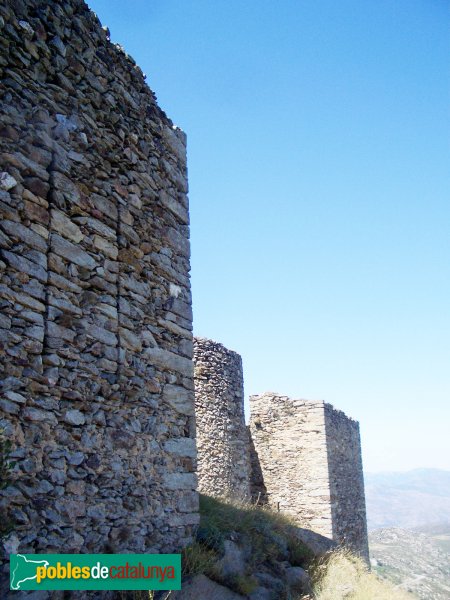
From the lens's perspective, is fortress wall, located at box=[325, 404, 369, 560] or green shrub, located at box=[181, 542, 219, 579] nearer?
green shrub, located at box=[181, 542, 219, 579]

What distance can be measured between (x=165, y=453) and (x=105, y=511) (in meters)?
0.99

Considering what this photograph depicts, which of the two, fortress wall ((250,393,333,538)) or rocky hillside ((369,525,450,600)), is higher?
fortress wall ((250,393,333,538))

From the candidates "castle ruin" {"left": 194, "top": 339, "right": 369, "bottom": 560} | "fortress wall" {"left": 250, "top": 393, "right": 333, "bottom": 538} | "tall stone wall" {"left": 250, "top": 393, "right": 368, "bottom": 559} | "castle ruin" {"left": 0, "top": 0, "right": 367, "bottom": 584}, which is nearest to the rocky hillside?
"tall stone wall" {"left": 250, "top": 393, "right": 368, "bottom": 559}

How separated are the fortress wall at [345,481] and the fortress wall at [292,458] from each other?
0.87ft

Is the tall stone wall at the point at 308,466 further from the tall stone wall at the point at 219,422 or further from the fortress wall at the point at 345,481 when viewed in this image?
the tall stone wall at the point at 219,422

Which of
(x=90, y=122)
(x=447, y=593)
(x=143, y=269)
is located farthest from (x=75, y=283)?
(x=447, y=593)

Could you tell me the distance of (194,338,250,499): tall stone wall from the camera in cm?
1319

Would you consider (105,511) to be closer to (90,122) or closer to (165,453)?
(165,453)

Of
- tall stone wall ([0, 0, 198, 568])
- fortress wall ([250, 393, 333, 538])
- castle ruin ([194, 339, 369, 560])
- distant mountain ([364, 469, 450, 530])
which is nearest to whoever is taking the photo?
tall stone wall ([0, 0, 198, 568])

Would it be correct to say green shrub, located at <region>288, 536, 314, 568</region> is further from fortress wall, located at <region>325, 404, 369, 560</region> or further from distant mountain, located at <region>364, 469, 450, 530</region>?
distant mountain, located at <region>364, 469, 450, 530</region>

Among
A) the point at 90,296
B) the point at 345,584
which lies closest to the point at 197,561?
the point at 345,584

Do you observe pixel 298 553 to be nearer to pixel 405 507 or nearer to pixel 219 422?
pixel 219 422

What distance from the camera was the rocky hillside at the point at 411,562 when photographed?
3388cm

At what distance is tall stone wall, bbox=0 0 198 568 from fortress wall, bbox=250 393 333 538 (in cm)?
1063
